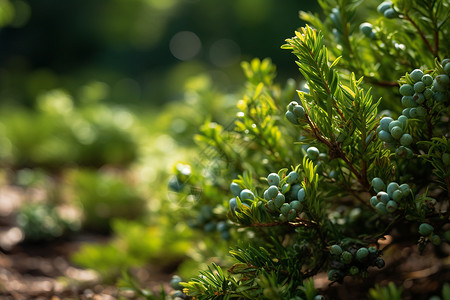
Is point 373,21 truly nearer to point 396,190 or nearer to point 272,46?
point 396,190

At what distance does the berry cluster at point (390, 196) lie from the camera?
21.4 inches

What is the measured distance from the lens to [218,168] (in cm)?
89

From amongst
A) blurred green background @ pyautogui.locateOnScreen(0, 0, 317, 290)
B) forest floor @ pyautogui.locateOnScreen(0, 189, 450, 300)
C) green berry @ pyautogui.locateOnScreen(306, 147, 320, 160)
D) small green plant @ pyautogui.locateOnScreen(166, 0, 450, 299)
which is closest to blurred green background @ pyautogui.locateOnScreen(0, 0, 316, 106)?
blurred green background @ pyautogui.locateOnScreen(0, 0, 317, 290)

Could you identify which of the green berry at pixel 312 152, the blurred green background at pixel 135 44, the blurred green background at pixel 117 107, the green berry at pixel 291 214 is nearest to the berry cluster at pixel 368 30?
the blurred green background at pixel 117 107

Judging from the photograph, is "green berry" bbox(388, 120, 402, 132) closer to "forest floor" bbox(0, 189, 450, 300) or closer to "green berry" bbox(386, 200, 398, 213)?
"green berry" bbox(386, 200, 398, 213)

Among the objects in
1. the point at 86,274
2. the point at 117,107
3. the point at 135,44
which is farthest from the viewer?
the point at 135,44

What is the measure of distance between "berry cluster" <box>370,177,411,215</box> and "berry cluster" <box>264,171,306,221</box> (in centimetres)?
10

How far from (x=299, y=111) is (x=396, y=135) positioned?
13 cm

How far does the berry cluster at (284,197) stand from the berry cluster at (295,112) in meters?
0.08

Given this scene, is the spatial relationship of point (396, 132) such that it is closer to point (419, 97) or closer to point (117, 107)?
point (419, 97)

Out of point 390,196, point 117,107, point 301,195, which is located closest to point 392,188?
point 390,196

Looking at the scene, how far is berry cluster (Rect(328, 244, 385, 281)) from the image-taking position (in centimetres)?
60

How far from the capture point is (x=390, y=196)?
1.83 ft

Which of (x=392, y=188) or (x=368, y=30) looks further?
(x=368, y=30)
